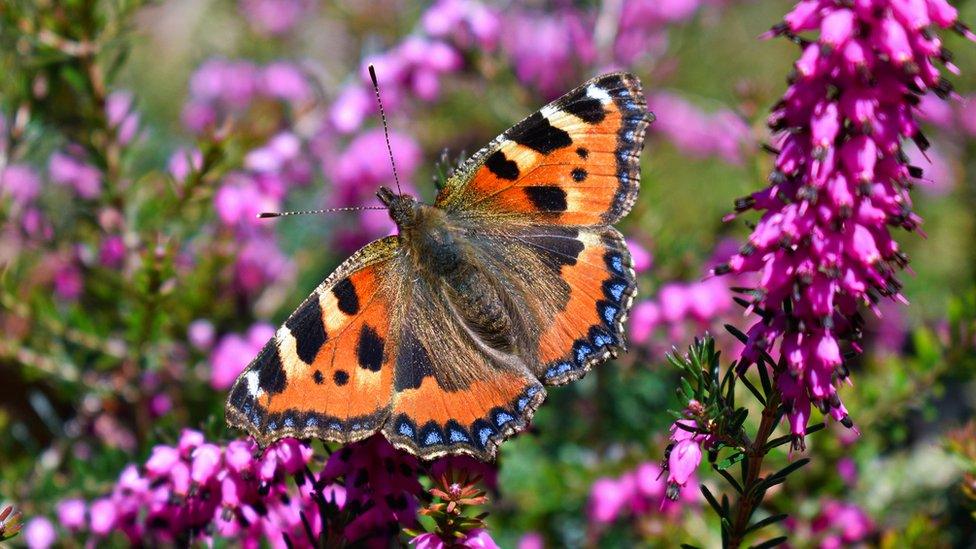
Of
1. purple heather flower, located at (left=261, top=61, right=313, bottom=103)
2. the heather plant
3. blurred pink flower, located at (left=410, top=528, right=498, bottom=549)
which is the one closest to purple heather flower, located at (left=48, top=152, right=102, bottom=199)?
the heather plant

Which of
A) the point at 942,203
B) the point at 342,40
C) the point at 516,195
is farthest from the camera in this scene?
the point at 342,40

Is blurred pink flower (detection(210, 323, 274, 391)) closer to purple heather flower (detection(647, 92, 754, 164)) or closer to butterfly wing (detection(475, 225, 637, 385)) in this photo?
butterfly wing (detection(475, 225, 637, 385))

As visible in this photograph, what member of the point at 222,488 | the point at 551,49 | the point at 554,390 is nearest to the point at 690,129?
the point at 551,49

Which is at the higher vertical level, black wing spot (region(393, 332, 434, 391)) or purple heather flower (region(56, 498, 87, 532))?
purple heather flower (region(56, 498, 87, 532))

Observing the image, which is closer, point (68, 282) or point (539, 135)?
point (539, 135)

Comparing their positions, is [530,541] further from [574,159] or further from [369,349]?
[574,159]

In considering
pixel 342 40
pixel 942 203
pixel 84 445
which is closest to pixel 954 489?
pixel 942 203

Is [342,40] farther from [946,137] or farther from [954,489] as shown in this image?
[954,489]
